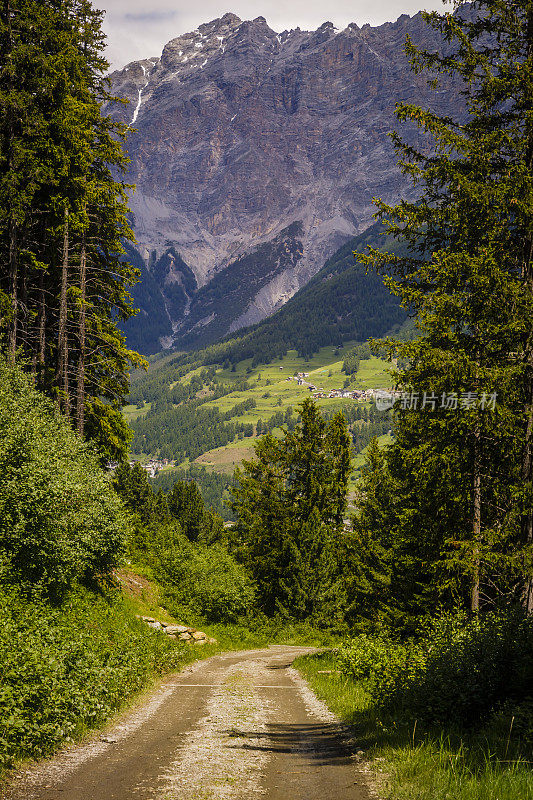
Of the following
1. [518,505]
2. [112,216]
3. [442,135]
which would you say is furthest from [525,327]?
[112,216]

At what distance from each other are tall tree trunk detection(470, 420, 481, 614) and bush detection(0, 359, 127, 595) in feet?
33.6

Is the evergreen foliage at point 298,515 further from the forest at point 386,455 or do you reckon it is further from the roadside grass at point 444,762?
the roadside grass at point 444,762

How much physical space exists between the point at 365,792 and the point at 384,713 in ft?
13.6

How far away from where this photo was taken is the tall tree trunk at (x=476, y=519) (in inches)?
582

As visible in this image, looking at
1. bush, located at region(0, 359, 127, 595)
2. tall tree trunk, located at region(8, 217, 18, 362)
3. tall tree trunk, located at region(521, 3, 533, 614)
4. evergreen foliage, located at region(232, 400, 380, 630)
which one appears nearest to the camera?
tall tree trunk, located at region(521, 3, 533, 614)

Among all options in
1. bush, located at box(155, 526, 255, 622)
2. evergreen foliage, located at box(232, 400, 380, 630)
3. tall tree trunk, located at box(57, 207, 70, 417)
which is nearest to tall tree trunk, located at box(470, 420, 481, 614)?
tall tree trunk, located at box(57, 207, 70, 417)

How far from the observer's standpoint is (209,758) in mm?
→ 8508

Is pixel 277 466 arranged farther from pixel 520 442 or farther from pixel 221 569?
pixel 520 442

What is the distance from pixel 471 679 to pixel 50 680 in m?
6.60

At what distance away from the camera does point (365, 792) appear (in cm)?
705

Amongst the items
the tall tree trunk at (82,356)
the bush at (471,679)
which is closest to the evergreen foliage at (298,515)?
the tall tree trunk at (82,356)

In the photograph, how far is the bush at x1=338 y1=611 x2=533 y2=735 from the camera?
30.2 feet

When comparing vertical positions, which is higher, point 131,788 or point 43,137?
point 43,137

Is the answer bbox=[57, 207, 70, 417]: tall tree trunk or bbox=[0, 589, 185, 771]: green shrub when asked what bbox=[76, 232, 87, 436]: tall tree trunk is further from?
bbox=[0, 589, 185, 771]: green shrub
